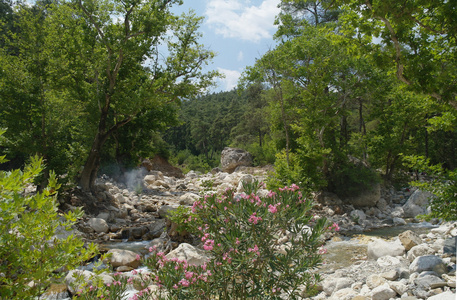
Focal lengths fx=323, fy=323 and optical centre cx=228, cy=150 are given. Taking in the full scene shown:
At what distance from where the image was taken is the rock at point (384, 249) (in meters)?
6.31

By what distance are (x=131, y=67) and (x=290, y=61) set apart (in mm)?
6220

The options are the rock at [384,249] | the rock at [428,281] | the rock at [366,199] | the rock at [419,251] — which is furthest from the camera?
the rock at [366,199]

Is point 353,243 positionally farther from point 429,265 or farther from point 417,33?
point 417,33

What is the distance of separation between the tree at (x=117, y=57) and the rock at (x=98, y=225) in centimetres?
271

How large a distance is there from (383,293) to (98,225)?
7.80 meters

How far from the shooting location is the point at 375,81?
12.4m

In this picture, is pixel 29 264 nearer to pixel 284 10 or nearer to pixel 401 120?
pixel 401 120

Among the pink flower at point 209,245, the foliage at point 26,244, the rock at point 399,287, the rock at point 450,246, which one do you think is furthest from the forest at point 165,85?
the foliage at point 26,244

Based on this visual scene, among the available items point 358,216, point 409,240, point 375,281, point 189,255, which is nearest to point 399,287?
point 375,281

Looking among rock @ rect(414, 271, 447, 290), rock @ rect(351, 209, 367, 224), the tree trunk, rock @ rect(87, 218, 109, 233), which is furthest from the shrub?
the tree trunk

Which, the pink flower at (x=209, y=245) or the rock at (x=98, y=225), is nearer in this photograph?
the pink flower at (x=209, y=245)

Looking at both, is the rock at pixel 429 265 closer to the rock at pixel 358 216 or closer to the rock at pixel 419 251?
the rock at pixel 419 251

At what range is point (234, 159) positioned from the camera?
1027 inches

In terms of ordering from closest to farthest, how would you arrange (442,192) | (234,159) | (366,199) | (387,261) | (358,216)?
(442,192), (387,261), (358,216), (366,199), (234,159)
